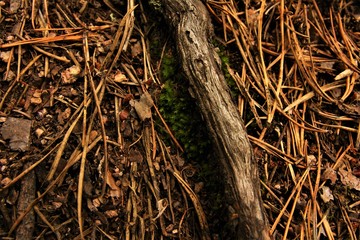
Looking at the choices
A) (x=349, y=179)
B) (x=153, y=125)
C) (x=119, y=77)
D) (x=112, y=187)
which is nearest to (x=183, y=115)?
(x=153, y=125)

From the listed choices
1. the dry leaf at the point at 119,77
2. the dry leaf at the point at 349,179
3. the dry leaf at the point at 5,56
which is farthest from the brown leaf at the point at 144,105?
the dry leaf at the point at 349,179

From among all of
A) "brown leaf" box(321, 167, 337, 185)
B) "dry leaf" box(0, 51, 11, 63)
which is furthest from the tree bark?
"dry leaf" box(0, 51, 11, 63)

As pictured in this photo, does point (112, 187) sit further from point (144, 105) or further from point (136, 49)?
point (136, 49)

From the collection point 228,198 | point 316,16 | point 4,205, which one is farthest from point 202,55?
point 4,205

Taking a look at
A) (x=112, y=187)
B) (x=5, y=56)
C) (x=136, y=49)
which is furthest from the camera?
(x=136, y=49)

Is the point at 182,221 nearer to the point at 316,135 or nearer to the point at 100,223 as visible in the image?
the point at 100,223

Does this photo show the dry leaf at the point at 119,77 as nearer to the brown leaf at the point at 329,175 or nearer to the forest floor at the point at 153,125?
the forest floor at the point at 153,125
